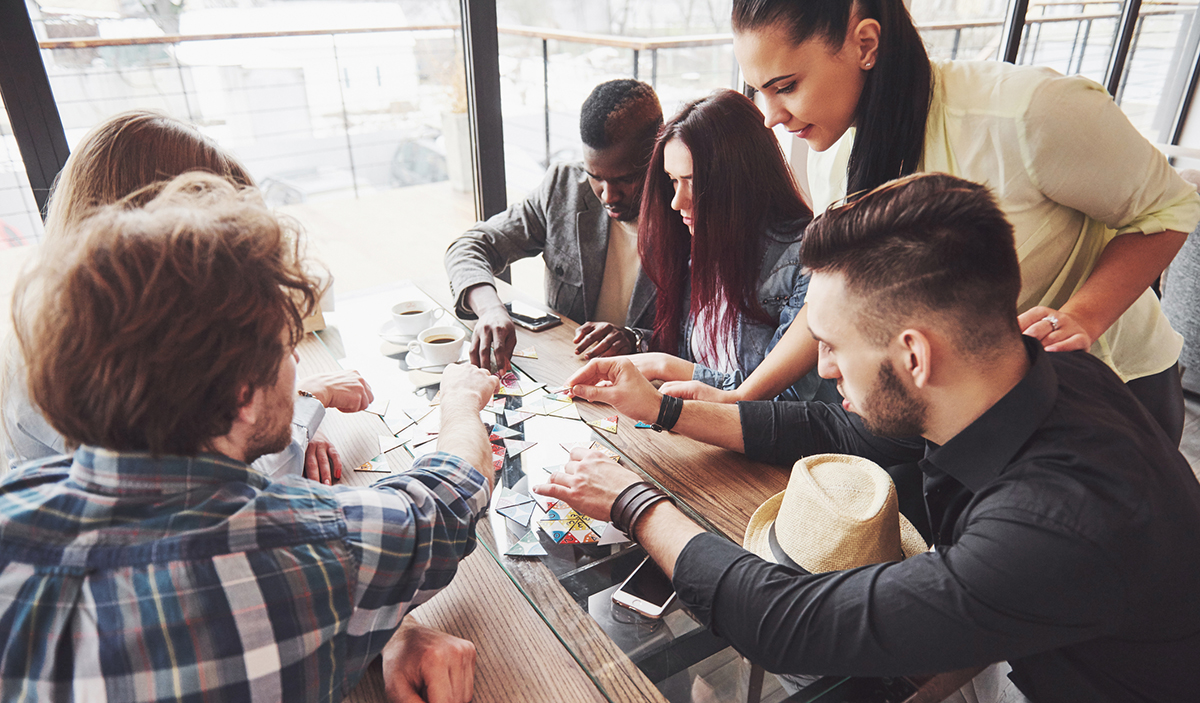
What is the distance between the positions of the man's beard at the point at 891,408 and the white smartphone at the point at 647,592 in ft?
1.27

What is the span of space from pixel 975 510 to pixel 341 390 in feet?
3.78

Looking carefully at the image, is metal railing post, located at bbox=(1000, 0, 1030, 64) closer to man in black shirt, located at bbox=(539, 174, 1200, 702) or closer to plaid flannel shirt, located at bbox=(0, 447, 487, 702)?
man in black shirt, located at bbox=(539, 174, 1200, 702)

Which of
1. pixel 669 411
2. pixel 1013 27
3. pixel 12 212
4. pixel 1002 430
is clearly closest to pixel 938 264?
pixel 1002 430

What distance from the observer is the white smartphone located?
3.09ft

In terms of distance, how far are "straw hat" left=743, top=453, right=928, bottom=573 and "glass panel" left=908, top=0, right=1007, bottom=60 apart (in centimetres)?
345

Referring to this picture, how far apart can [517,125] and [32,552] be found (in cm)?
273

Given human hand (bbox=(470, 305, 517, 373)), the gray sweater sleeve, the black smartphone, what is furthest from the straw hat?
the gray sweater sleeve

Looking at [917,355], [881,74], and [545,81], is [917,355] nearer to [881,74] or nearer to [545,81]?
[881,74]

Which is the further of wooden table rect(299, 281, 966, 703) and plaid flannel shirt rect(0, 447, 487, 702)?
wooden table rect(299, 281, 966, 703)

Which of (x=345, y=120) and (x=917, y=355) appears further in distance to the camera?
(x=345, y=120)

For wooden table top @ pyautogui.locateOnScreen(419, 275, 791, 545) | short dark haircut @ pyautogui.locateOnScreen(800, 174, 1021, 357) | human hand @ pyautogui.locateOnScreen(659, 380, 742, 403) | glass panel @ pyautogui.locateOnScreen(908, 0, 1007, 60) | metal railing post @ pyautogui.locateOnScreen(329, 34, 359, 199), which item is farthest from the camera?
glass panel @ pyautogui.locateOnScreen(908, 0, 1007, 60)

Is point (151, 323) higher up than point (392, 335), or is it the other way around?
point (151, 323)

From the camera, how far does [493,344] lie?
1.64 meters

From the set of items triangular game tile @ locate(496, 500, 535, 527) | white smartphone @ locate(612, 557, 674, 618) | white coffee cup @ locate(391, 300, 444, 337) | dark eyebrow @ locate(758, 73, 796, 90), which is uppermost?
dark eyebrow @ locate(758, 73, 796, 90)
